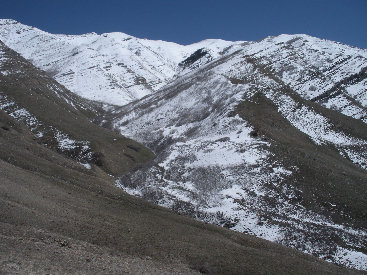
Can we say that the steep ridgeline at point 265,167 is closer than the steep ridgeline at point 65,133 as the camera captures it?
Yes

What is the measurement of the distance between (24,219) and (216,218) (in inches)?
963

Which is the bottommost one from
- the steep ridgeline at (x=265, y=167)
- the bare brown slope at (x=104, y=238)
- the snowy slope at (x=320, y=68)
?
the bare brown slope at (x=104, y=238)

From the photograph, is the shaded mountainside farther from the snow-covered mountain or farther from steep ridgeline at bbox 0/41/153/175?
steep ridgeline at bbox 0/41/153/175

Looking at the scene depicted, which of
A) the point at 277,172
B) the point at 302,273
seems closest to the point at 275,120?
the point at 277,172

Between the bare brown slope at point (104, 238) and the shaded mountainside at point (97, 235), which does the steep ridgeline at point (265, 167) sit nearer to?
the shaded mountainside at point (97, 235)

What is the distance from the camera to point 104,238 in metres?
25.2

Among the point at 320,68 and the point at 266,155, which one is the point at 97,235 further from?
the point at 320,68

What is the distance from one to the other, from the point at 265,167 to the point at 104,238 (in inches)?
1277

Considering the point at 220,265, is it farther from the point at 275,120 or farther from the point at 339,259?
the point at 275,120

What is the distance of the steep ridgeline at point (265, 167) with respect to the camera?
40844 millimetres

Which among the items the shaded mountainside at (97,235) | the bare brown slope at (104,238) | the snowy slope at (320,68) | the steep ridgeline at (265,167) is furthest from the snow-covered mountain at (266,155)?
the bare brown slope at (104,238)

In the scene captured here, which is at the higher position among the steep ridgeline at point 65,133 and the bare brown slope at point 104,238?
the steep ridgeline at point 65,133

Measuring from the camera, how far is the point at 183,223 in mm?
33969

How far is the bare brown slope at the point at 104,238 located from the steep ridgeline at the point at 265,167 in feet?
28.7
